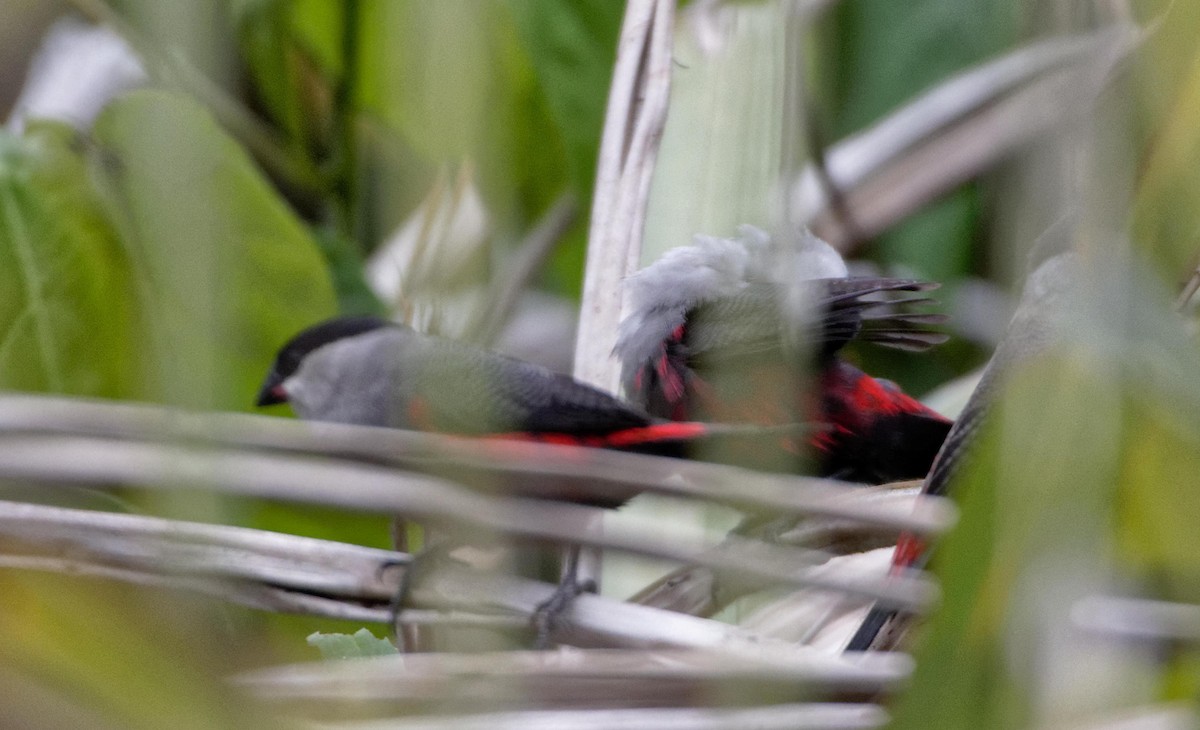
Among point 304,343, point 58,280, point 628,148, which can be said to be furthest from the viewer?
point 304,343

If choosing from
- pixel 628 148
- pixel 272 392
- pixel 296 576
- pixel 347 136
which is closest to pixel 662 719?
pixel 296 576

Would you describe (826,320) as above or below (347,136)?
below

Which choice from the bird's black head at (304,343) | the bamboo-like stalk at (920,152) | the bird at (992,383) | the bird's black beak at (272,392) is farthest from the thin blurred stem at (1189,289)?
the bird's black beak at (272,392)

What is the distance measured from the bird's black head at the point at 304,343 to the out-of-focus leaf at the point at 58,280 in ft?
0.53

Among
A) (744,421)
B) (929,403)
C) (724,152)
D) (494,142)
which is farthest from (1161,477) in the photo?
(929,403)

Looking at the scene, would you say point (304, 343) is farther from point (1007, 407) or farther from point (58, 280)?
point (1007, 407)

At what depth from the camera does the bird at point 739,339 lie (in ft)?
2.33

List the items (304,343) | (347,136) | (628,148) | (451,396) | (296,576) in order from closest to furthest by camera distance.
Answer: (296,576) → (451,396) → (628,148) → (304,343) → (347,136)

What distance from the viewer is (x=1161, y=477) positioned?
0.23m

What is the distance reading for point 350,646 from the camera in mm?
423

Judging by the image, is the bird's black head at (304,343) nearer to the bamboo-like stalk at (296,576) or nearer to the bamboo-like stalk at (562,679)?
the bamboo-like stalk at (296,576)

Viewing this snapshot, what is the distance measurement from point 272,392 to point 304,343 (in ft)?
0.23

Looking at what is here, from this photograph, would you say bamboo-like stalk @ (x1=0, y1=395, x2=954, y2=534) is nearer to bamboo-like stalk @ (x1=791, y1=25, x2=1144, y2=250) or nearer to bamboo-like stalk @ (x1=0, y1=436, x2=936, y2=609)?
bamboo-like stalk @ (x1=0, y1=436, x2=936, y2=609)

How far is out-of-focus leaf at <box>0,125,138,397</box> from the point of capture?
0.70 m
